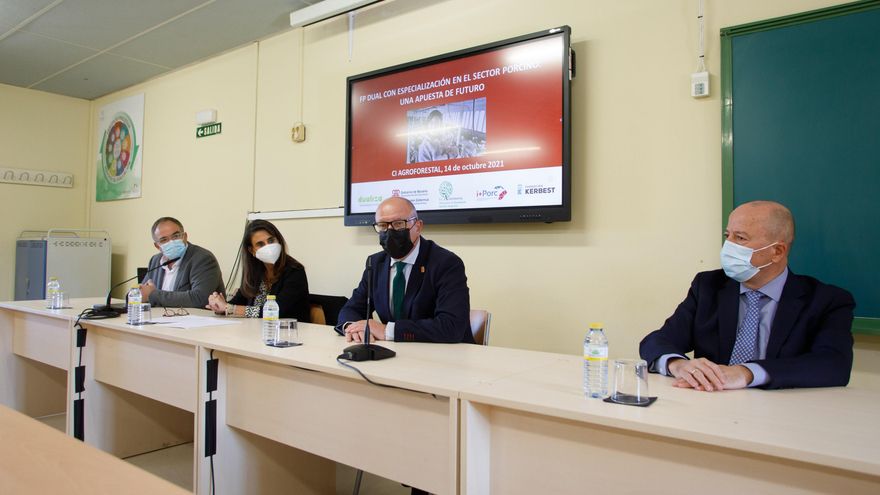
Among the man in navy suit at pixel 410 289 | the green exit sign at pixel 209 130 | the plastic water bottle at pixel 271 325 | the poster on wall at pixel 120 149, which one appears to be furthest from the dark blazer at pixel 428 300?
the poster on wall at pixel 120 149

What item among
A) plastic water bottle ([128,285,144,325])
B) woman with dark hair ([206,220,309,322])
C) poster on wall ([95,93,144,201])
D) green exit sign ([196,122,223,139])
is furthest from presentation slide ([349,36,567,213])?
poster on wall ([95,93,144,201])

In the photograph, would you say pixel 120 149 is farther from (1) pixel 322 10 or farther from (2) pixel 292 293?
(2) pixel 292 293

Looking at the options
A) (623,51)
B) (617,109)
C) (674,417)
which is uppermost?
(623,51)

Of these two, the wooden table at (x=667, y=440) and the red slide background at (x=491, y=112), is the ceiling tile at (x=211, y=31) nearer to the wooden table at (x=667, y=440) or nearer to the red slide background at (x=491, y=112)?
the red slide background at (x=491, y=112)

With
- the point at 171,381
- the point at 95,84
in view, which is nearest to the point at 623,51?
the point at 171,381

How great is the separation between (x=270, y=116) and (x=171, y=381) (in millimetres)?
2403

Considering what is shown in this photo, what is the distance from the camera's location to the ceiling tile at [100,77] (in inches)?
177

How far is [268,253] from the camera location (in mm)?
2641

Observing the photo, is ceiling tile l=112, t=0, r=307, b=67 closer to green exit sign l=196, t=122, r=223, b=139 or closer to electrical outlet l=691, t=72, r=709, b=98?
green exit sign l=196, t=122, r=223, b=139

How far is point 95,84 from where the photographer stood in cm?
505

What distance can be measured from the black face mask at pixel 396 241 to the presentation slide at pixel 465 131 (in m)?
0.80

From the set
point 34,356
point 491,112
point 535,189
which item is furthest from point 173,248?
point 535,189

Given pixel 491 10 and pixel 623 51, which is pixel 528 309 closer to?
pixel 623 51

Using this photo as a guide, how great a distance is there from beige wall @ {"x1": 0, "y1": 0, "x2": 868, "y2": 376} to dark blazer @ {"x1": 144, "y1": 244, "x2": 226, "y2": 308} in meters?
0.69
